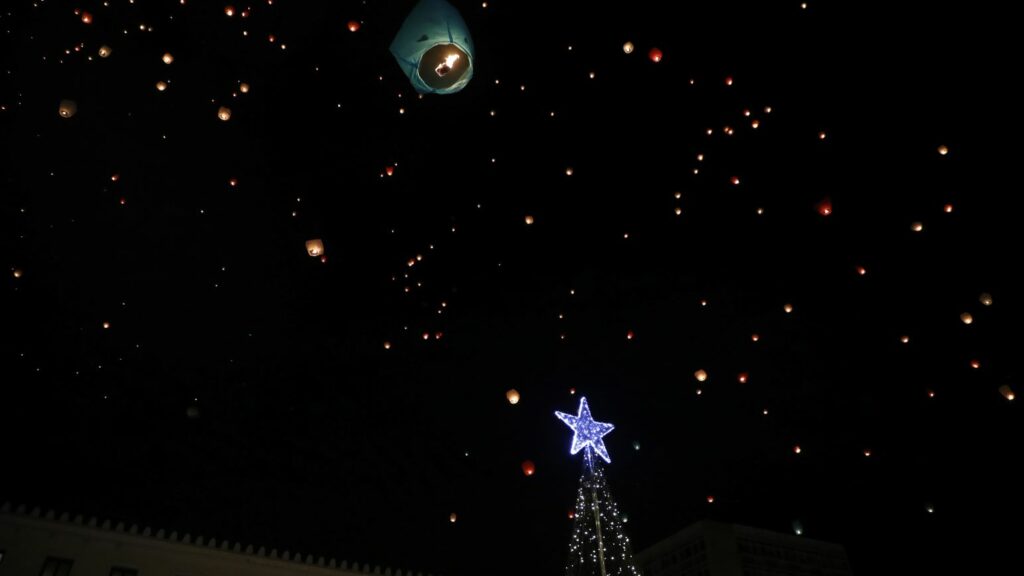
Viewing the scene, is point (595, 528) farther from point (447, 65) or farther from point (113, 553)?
point (447, 65)

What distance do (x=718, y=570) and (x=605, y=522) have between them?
13496 millimetres

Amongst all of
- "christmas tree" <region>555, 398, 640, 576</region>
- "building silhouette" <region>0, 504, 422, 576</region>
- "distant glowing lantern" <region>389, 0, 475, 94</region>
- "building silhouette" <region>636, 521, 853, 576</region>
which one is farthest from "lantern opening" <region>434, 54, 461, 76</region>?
"building silhouette" <region>636, 521, 853, 576</region>

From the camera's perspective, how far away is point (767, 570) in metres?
25.5

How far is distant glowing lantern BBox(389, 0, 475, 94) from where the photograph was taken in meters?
3.73

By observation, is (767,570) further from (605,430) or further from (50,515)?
(50,515)

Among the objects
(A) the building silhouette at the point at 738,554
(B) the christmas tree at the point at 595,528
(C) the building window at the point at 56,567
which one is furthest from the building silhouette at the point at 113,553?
(A) the building silhouette at the point at 738,554

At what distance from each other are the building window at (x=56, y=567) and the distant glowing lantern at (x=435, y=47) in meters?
11.4

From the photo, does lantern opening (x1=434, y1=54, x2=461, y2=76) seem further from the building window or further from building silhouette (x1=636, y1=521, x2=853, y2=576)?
building silhouette (x1=636, y1=521, x2=853, y2=576)

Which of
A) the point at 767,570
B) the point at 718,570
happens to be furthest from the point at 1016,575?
the point at 767,570

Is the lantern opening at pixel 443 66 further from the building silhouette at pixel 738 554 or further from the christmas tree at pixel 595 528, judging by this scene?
the building silhouette at pixel 738 554

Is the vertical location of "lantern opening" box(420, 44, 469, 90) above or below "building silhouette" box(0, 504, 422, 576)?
above

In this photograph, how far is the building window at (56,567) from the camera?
34.8ft

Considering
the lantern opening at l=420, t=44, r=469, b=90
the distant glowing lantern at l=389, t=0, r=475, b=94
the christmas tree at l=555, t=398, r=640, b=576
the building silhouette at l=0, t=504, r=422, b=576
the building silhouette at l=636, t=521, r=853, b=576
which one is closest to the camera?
the distant glowing lantern at l=389, t=0, r=475, b=94

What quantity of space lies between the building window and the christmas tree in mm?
8854
